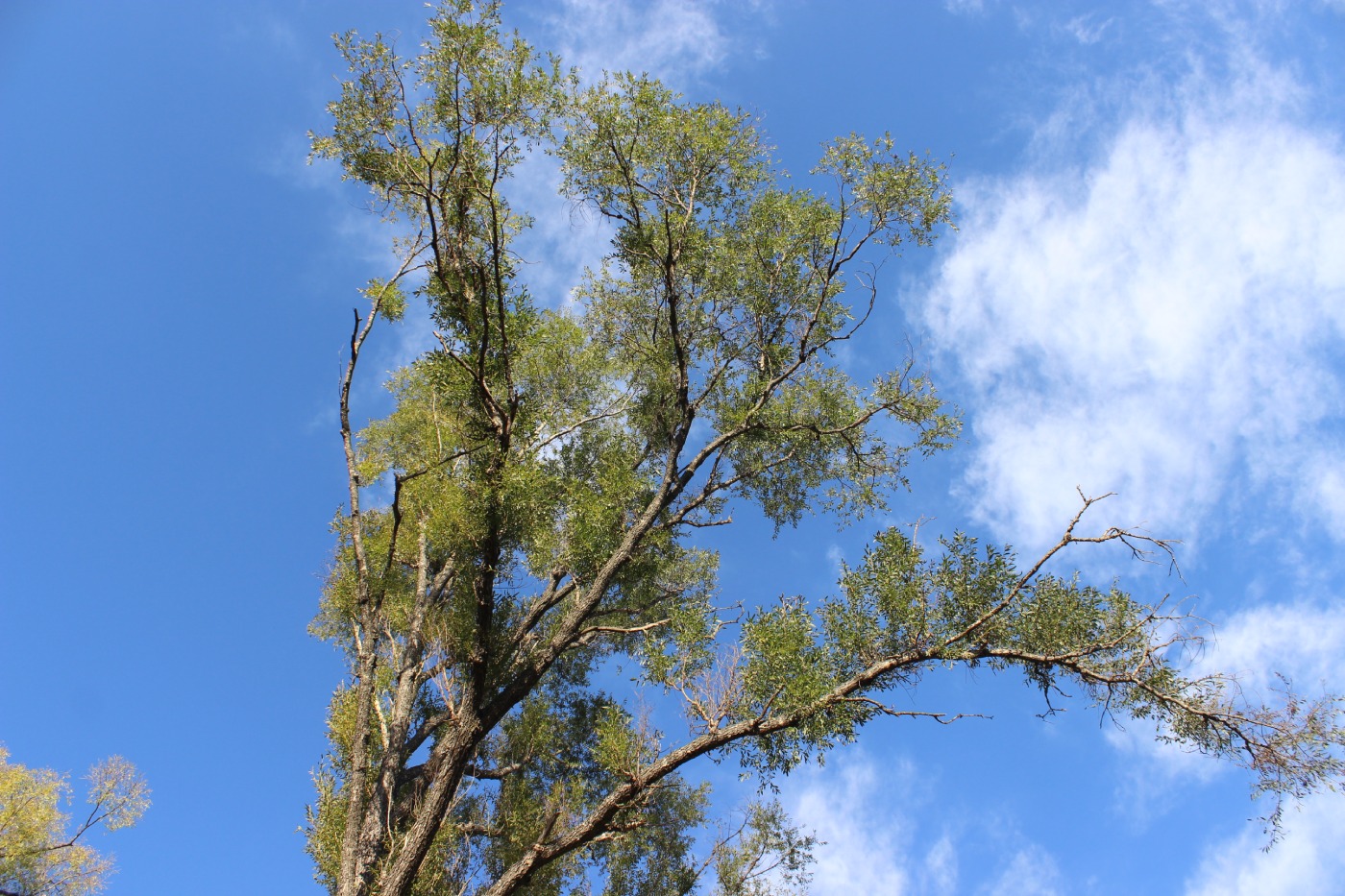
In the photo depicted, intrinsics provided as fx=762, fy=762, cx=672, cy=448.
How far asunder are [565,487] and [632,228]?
5.87 metres

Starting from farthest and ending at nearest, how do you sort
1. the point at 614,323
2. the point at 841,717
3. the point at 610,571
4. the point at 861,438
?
the point at 614,323 < the point at 861,438 < the point at 610,571 < the point at 841,717

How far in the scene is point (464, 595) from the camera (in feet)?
49.2

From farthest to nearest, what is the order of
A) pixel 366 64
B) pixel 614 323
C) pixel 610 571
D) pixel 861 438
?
pixel 614 323, pixel 861 438, pixel 610 571, pixel 366 64

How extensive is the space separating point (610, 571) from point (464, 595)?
3.36 metres

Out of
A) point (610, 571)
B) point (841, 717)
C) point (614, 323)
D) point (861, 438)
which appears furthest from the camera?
point (614, 323)

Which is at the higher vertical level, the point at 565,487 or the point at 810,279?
the point at 810,279

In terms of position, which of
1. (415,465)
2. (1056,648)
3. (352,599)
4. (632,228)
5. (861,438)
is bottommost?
(1056,648)

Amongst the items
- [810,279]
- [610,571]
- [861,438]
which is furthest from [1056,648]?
[810,279]

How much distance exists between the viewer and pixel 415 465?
62.1ft

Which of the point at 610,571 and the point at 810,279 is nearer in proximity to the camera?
the point at 610,571

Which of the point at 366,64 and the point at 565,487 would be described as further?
the point at 565,487

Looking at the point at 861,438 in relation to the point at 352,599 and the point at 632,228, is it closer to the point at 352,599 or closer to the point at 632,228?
the point at 632,228

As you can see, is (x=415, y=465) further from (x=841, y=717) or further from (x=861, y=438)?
(x=841, y=717)

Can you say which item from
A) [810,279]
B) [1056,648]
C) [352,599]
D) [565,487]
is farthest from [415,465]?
[1056,648]
